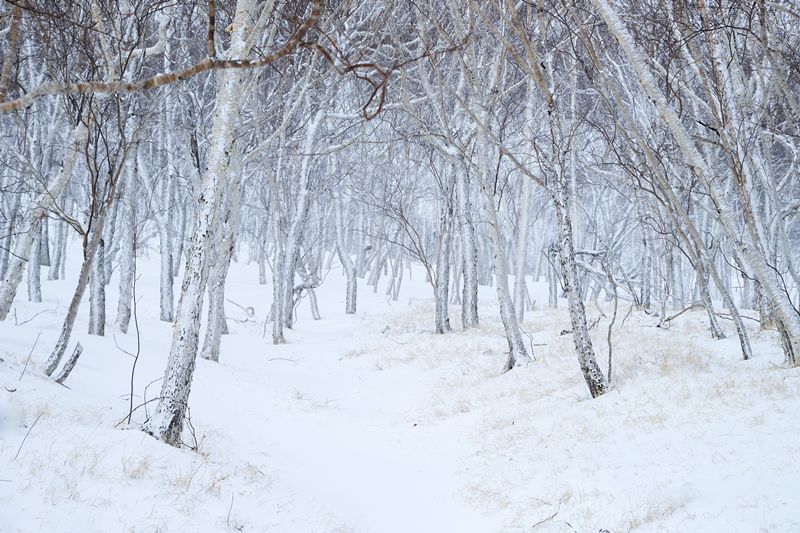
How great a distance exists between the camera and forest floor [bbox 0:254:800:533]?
330 centimetres

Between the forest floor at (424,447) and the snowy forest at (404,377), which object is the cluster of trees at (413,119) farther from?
the forest floor at (424,447)

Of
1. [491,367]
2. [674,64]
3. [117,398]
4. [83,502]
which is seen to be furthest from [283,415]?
[674,64]

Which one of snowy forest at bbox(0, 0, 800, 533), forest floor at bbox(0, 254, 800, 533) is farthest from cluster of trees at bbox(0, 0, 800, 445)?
forest floor at bbox(0, 254, 800, 533)

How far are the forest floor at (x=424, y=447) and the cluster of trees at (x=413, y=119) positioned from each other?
2.28 ft

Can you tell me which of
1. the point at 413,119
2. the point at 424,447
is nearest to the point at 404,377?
the point at 424,447

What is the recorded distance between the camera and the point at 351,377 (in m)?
11.0

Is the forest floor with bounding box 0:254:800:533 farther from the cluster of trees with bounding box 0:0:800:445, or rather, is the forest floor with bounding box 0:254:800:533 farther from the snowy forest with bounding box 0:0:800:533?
the cluster of trees with bounding box 0:0:800:445

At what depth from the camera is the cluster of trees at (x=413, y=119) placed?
522 centimetres

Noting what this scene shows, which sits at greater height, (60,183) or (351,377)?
(60,183)

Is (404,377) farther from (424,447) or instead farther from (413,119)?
(413,119)

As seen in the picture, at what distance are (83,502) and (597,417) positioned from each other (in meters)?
4.71

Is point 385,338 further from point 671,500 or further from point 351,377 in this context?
point 671,500

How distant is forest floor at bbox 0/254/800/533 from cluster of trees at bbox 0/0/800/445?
0.70 metres

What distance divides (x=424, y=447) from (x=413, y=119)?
8.51 m
